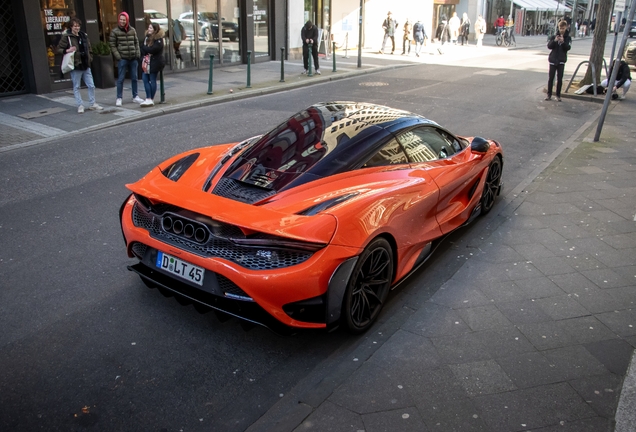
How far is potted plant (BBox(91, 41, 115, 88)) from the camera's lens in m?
14.4

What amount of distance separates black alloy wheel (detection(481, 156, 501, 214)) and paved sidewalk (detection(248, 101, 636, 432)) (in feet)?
1.23

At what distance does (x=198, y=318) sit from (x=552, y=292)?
9.35ft

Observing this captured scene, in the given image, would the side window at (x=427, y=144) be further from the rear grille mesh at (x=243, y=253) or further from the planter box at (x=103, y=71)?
the planter box at (x=103, y=71)

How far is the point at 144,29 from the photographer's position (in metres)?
16.7

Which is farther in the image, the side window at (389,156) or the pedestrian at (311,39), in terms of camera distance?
the pedestrian at (311,39)

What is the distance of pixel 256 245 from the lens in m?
3.54

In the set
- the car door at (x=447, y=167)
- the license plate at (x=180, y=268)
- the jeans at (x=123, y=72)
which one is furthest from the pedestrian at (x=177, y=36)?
the license plate at (x=180, y=268)

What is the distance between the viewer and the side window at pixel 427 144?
4930 millimetres

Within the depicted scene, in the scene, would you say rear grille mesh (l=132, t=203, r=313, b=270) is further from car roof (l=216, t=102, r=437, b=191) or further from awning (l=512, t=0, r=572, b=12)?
awning (l=512, t=0, r=572, b=12)

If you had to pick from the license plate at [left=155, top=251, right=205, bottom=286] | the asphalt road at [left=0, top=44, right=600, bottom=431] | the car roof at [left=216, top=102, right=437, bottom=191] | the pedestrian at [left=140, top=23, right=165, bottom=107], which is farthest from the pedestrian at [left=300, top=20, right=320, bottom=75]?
the license plate at [left=155, top=251, right=205, bottom=286]

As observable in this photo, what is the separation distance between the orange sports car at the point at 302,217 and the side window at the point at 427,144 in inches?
0.6

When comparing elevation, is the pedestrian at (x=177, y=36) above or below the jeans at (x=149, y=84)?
above

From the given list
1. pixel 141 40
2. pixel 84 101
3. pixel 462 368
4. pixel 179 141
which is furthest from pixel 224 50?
pixel 462 368

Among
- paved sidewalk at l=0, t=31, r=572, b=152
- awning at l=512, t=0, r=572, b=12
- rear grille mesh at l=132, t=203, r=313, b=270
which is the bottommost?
paved sidewalk at l=0, t=31, r=572, b=152
